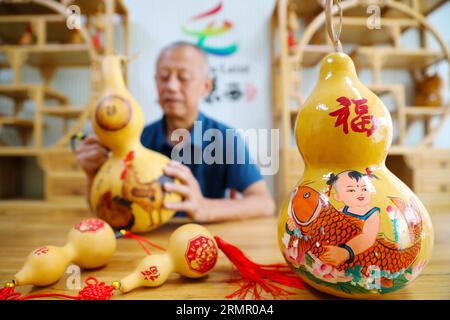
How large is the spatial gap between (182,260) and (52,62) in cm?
167

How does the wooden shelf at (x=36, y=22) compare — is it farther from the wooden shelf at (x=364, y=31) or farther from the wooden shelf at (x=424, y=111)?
the wooden shelf at (x=424, y=111)

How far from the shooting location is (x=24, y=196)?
174 centimetres

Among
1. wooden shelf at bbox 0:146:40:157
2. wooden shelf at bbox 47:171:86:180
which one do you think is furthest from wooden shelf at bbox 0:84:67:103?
wooden shelf at bbox 47:171:86:180

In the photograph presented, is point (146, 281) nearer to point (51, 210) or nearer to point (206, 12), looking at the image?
point (51, 210)

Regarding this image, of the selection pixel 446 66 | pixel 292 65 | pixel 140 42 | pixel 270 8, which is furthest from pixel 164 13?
pixel 446 66

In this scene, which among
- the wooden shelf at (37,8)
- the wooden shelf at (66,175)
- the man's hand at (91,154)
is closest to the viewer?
the man's hand at (91,154)

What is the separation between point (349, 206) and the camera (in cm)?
33

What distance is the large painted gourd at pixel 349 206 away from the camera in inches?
12.6

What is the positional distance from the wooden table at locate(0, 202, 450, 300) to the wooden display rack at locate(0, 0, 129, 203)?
0.65m

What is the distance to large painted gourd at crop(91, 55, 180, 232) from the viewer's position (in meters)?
0.64

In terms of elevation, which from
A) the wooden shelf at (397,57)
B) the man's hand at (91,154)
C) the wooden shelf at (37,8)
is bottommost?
the man's hand at (91,154)

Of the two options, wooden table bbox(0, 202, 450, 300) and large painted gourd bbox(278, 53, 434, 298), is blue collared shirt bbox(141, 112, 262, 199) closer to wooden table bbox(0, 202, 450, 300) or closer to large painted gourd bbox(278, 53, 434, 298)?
wooden table bbox(0, 202, 450, 300)

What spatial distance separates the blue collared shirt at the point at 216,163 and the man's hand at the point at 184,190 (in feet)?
1.07

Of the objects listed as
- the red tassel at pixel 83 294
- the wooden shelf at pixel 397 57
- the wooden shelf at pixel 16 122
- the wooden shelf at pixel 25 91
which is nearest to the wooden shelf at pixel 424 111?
the wooden shelf at pixel 397 57
